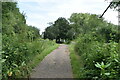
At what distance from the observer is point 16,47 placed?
5.74m

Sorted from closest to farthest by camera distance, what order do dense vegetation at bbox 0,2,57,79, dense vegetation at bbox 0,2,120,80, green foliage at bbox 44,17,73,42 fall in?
dense vegetation at bbox 0,2,120,80, dense vegetation at bbox 0,2,57,79, green foliage at bbox 44,17,73,42

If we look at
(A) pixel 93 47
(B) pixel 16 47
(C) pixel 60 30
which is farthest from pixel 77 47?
(C) pixel 60 30

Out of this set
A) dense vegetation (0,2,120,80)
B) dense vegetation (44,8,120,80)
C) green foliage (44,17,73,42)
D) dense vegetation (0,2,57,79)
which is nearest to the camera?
dense vegetation (44,8,120,80)

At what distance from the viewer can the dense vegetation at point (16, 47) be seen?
13.9 ft

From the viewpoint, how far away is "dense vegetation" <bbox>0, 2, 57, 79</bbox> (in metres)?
4.25

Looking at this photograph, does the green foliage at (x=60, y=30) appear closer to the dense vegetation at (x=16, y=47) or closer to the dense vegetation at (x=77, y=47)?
the dense vegetation at (x=77, y=47)

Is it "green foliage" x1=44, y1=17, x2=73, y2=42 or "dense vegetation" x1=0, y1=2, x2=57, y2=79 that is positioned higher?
"green foliage" x1=44, y1=17, x2=73, y2=42

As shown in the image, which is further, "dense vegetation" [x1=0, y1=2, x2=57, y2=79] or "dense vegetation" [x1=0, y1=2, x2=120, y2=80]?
"dense vegetation" [x1=0, y1=2, x2=57, y2=79]

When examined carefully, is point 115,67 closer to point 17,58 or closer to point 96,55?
point 96,55

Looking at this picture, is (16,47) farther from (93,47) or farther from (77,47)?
(77,47)

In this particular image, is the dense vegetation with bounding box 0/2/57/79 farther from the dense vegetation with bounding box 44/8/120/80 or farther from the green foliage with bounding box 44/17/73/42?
the green foliage with bounding box 44/17/73/42

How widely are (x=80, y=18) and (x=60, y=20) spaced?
13.5 feet

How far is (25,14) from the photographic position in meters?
10.1

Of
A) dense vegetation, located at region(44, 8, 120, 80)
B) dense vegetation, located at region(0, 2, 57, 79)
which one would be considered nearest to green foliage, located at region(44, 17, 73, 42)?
dense vegetation, located at region(44, 8, 120, 80)
